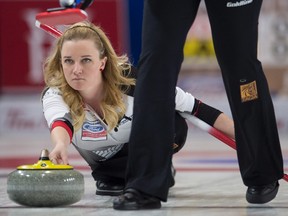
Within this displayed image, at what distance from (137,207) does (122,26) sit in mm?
5158

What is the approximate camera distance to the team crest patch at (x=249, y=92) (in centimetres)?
261

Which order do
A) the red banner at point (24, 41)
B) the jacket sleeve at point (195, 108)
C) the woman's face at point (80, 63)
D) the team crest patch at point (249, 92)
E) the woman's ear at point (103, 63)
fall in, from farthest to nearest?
the red banner at point (24, 41) < the jacket sleeve at point (195, 108) < the woman's ear at point (103, 63) < the woman's face at point (80, 63) < the team crest patch at point (249, 92)

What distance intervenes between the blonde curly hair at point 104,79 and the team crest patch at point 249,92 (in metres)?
0.51

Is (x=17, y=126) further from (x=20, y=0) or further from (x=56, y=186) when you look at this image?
(x=56, y=186)

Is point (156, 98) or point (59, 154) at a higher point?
A: point (156, 98)

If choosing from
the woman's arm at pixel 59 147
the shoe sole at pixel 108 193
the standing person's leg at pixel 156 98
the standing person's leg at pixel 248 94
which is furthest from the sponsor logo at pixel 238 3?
the shoe sole at pixel 108 193

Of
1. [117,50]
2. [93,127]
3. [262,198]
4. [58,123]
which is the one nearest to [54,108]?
[58,123]

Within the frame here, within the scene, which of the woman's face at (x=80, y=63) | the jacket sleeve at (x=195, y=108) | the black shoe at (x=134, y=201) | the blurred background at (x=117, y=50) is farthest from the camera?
the blurred background at (x=117, y=50)

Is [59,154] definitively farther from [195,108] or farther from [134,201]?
[195,108]

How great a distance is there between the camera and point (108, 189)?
3.12m

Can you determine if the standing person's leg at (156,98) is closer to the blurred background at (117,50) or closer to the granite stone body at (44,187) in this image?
the granite stone body at (44,187)

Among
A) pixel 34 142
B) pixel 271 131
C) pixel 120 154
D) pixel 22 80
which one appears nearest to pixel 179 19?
pixel 271 131

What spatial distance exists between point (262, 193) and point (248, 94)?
1.10 feet

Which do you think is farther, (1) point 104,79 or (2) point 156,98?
(1) point 104,79
